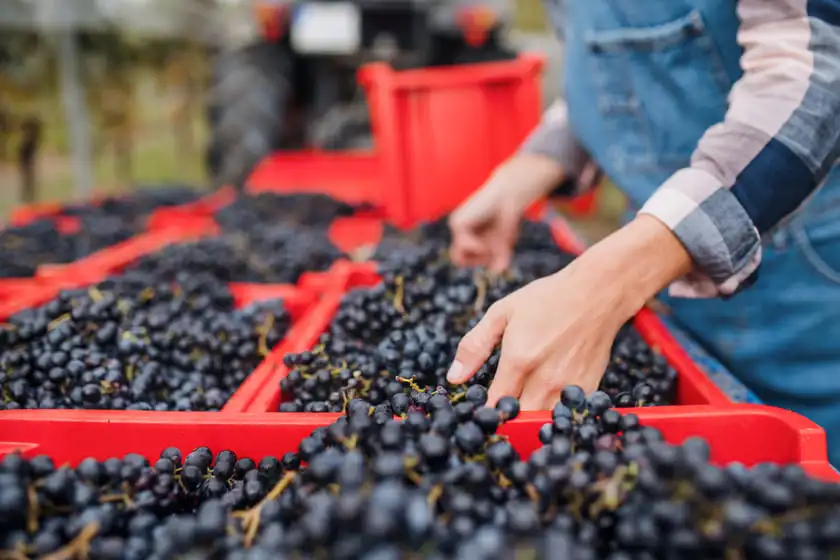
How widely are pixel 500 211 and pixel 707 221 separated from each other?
82 cm

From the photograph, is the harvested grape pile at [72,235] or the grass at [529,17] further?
the grass at [529,17]

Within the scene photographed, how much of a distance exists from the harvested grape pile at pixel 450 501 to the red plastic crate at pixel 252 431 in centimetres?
7

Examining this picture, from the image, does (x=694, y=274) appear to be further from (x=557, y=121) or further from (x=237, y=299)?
(x=237, y=299)

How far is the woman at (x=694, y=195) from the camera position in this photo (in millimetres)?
982

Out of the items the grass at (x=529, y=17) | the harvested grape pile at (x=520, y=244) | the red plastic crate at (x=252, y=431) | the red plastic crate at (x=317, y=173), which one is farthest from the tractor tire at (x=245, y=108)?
the grass at (x=529, y=17)

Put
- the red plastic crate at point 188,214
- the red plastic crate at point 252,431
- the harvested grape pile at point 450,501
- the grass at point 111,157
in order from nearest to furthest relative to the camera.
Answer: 1. the harvested grape pile at point 450,501
2. the red plastic crate at point 252,431
3. the red plastic crate at point 188,214
4. the grass at point 111,157

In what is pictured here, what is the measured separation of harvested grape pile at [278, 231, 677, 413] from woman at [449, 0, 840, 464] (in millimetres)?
143

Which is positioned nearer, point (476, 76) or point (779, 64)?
point (779, 64)

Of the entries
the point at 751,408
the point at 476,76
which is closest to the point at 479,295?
the point at 751,408

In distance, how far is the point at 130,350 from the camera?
1.32 meters

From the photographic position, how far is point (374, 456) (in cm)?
77

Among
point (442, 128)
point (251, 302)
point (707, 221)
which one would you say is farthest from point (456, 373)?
point (442, 128)

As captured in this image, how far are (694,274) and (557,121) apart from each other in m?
0.89

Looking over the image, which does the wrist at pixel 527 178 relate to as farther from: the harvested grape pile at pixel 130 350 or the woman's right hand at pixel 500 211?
the harvested grape pile at pixel 130 350
